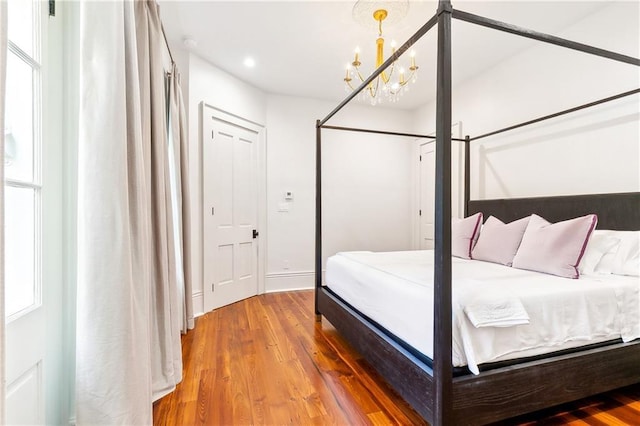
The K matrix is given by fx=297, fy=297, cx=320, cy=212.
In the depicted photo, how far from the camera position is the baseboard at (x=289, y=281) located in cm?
433

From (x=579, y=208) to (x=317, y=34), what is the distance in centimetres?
282

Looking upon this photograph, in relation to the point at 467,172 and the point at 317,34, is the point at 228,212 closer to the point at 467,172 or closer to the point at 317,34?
the point at 317,34

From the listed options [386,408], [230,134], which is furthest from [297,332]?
[230,134]

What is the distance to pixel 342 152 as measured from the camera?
465cm

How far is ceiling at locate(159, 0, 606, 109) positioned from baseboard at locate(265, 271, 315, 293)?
2.72 meters

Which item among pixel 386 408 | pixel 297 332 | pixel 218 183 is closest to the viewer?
pixel 386 408

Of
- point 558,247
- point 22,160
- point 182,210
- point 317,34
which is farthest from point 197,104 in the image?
point 558,247

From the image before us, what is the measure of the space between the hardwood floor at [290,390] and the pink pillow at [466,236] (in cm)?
142

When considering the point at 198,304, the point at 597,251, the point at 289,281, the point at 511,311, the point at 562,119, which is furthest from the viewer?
the point at 289,281

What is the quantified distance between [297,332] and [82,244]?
2.05 metres

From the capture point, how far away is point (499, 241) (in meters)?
2.70

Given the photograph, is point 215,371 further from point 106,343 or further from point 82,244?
point 82,244

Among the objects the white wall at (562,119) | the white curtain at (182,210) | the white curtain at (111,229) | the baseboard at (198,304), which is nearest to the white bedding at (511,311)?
the white wall at (562,119)

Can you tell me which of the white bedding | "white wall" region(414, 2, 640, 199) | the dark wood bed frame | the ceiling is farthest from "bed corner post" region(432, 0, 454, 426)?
"white wall" region(414, 2, 640, 199)
